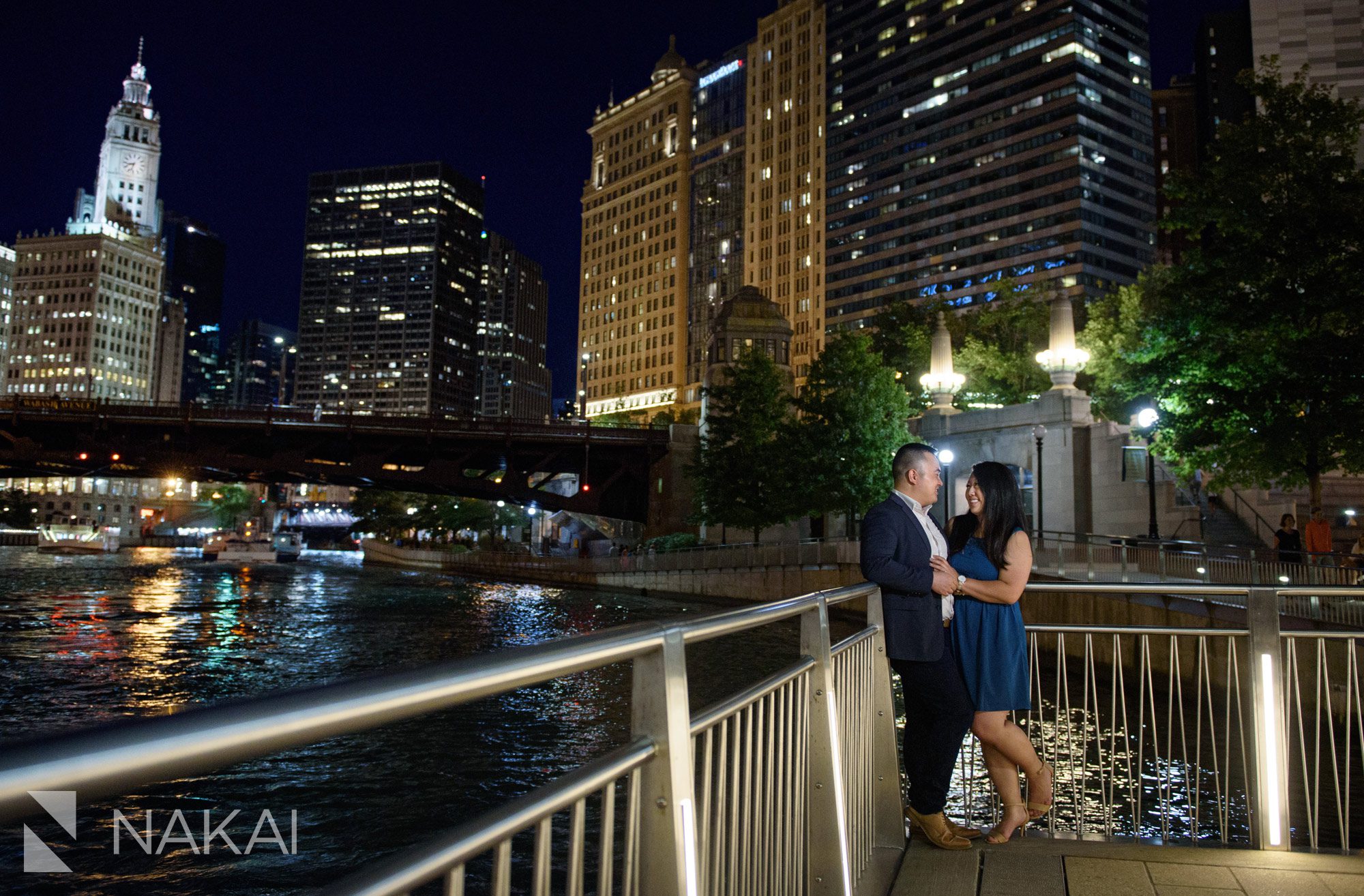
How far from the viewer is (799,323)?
144m

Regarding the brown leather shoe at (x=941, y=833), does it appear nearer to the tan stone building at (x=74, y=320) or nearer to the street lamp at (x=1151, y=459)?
the street lamp at (x=1151, y=459)

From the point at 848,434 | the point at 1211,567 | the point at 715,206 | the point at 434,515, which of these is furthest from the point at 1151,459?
the point at 715,206

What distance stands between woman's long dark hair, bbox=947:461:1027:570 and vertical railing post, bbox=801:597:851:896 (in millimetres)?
1765

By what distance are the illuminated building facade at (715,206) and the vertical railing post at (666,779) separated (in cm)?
14704

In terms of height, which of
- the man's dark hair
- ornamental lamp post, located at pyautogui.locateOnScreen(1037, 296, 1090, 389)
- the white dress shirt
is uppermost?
ornamental lamp post, located at pyautogui.locateOnScreen(1037, 296, 1090, 389)

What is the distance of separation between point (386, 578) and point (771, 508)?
83.4 feet

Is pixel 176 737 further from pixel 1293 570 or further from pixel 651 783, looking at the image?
pixel 1293 570

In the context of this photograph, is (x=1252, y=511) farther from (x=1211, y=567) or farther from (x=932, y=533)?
(x=932, y=533)

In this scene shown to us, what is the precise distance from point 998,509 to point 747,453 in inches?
1742

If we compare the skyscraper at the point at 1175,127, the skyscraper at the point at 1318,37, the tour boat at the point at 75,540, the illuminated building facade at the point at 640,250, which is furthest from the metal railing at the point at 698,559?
the skyscraper at the point at 1175,127

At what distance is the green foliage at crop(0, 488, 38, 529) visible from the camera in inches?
4587

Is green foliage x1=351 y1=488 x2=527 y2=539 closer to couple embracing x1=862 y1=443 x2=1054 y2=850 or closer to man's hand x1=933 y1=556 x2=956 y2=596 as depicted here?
couple embracing x1=862 y1=443 x2=1054 y2=850

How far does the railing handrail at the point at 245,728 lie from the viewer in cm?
116

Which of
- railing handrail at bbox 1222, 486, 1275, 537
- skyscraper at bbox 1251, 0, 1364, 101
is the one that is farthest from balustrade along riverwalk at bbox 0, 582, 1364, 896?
skyscraper at bbox 1251, 0, 1364, 101
